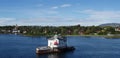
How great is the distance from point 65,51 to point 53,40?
5.33 metres

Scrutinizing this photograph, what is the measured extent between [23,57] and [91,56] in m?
16.0

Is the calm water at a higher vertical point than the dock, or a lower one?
lower

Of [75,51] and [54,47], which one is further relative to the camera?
[75,51]

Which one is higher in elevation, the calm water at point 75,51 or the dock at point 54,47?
the dock at point 54,47

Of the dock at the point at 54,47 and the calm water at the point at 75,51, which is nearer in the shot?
the calm water at the point at 75,51

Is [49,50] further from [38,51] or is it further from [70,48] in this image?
[70,48]

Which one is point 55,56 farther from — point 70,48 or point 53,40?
point 70,48

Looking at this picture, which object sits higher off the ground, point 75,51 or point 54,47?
point 54,47

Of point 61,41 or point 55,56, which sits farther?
point 61,41

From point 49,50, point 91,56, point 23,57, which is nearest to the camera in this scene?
point 23,57

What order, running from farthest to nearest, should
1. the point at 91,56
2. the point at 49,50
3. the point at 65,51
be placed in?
the point at 65,51, the point at 49,50, the point at 91,56

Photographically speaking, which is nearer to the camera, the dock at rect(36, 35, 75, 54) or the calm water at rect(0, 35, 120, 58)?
the calm water at rect(0, 35, 120, 58)

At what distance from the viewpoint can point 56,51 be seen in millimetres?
81125

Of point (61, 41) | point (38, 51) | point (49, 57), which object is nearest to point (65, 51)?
point (61, 41)
